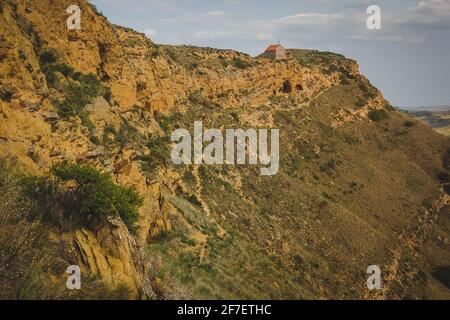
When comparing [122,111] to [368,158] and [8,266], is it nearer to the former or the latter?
[8,266]

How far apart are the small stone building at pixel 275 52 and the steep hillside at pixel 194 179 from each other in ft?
21.7

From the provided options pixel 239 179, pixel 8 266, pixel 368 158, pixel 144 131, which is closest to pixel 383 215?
pixel 368 158

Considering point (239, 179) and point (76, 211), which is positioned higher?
point (76, 211)

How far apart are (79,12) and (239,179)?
19348 millimetres

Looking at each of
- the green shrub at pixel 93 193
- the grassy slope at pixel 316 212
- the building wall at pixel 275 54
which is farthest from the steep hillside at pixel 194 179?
the building wall at pixel 275 54

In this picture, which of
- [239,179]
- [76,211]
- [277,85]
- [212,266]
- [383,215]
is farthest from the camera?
[277,85]

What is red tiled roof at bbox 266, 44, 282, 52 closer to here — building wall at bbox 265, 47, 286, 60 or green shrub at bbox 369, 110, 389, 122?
building wall at bbox 265, 47, 286, 60

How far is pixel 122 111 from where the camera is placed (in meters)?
29.1

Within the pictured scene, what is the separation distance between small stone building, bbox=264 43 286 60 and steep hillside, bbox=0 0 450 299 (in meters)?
6.61

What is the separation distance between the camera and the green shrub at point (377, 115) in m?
63.7

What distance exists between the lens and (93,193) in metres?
12.9

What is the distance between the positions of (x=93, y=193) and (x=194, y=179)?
1982 cm

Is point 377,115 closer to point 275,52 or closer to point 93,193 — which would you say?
point 275,52

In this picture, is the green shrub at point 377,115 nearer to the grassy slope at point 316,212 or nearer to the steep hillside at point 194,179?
the steep hillside at point 194,179
